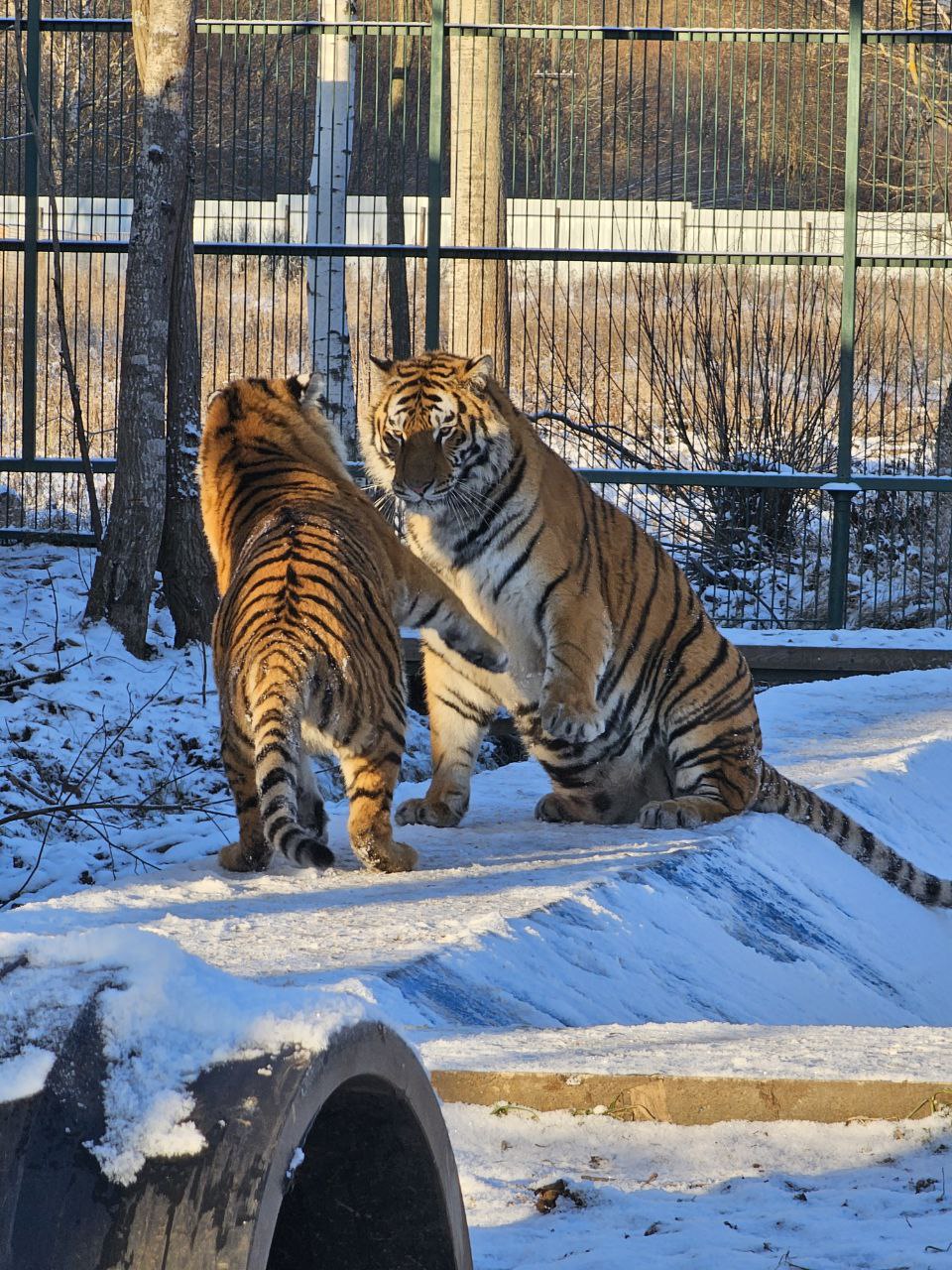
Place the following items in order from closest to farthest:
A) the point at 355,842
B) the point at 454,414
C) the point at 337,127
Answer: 1. the point at 355,842
2. the point at 454,414
3. the point at 337,127

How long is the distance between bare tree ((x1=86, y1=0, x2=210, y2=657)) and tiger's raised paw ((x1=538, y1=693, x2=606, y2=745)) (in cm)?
360

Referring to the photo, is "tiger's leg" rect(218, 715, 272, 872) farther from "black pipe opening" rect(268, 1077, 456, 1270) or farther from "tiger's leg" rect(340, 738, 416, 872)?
"black pipe opening" rect(268, 1077, 456, 1270)

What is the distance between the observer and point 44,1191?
1.65 m

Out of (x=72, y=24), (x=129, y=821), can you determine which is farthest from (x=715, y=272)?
(x=129, y=821)

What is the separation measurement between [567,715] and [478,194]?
6.27 metres

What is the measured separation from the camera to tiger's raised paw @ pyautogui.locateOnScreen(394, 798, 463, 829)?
6.03 m

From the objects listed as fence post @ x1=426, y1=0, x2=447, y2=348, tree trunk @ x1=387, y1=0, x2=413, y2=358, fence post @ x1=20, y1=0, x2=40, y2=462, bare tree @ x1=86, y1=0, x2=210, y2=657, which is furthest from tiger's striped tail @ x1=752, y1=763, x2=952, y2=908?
fence post @ x1=20, y1=0, x2=40, y2=462

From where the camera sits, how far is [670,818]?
597 cm

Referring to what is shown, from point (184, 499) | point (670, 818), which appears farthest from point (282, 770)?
point (184, 499)

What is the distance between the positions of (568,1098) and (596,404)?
29.5 feet


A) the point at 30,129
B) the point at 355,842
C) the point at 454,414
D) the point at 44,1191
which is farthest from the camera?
the point at 30,129

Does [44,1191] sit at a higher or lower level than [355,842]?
higher

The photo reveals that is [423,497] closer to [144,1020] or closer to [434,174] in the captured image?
[144,1020]

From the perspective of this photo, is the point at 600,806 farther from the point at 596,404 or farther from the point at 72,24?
the point at 72,24
